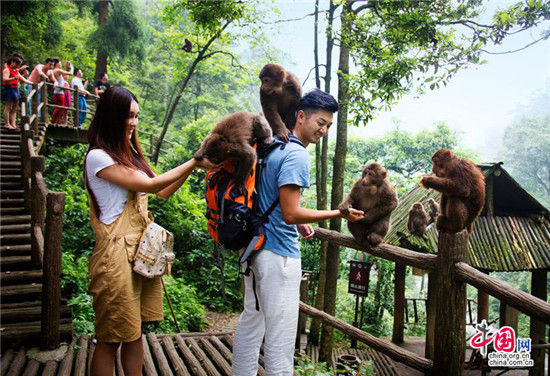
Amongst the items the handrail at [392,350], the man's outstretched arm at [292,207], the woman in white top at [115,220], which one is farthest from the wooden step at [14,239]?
the man's outstretched arm at [292,207]

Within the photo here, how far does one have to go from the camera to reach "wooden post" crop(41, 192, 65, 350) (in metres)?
3.00

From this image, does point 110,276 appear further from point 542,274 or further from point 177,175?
point 542,274

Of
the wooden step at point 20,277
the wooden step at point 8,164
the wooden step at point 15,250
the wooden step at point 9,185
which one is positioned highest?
the wooden step at point 8,164

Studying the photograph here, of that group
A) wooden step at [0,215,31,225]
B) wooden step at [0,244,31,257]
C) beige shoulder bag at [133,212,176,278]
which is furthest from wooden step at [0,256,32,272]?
beige shoulder bag at [133,212,176,278]

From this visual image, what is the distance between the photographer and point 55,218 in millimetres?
3016

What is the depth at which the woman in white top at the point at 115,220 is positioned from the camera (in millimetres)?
1706

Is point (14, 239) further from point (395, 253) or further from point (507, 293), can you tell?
point (507, 293)

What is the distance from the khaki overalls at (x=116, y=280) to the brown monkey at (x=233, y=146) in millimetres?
427

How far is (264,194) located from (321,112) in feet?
1.67

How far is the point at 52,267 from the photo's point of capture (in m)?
3.04

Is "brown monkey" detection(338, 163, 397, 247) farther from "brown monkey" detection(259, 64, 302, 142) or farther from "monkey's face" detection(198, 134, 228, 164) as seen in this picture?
"monkey's face" detection(198, 134, 228, 164)

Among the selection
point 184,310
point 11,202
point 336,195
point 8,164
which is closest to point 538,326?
point 336,195

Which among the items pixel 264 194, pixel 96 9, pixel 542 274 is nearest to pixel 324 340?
pixel 542 274

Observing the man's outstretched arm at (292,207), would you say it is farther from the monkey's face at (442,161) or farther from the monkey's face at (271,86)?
the monkey's face at (442,161)
